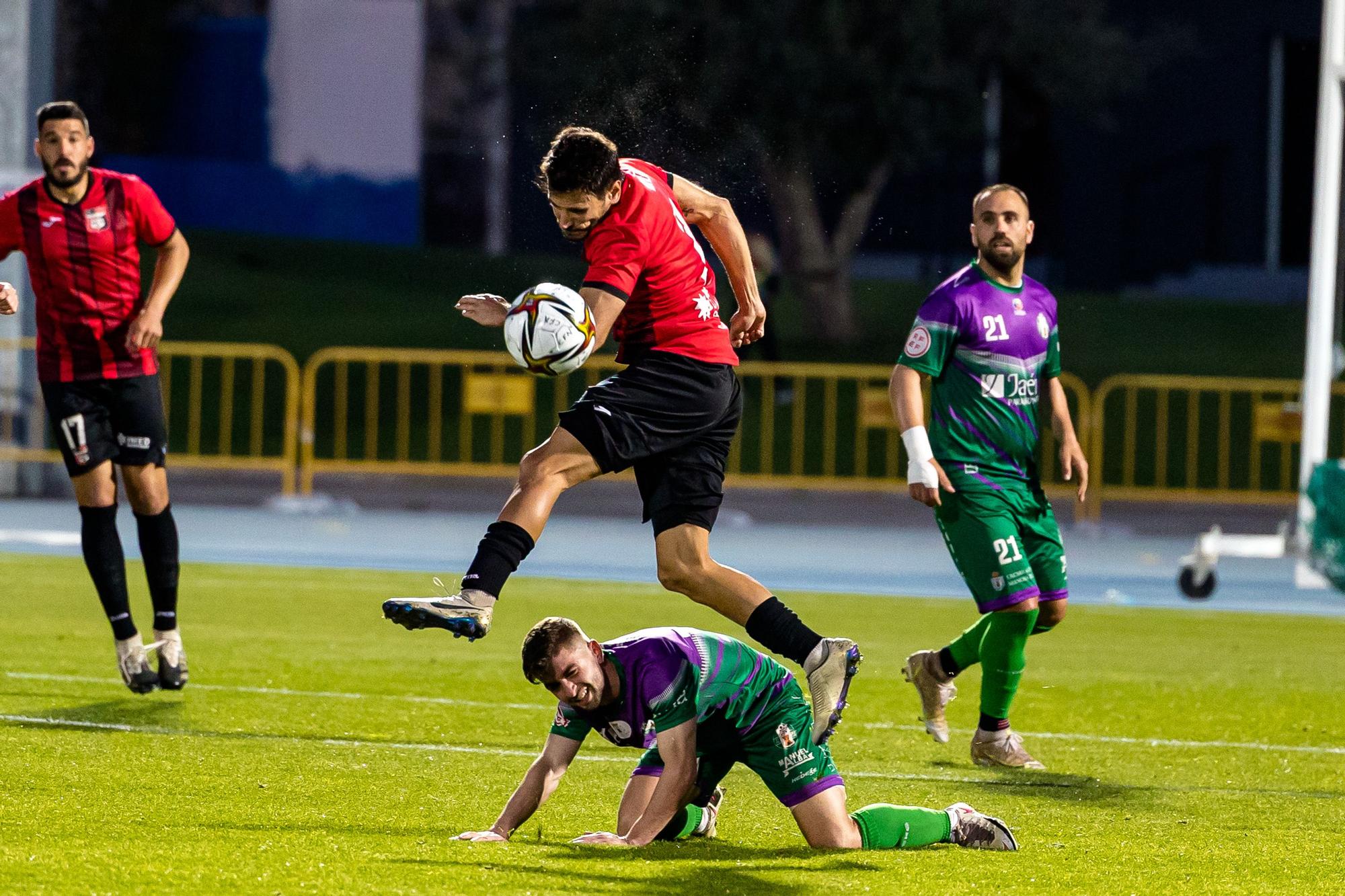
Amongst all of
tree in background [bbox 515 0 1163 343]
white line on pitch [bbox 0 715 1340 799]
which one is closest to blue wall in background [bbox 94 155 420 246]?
tree in background [bbox 515 0 1163 343]

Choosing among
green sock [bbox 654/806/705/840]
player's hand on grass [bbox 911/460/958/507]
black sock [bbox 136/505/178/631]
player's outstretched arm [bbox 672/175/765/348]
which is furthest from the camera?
black sock [bbox 136/505/178/631]

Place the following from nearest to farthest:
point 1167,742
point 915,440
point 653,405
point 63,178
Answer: point 653,405, point 915,440, point 63,178, point 1167,742

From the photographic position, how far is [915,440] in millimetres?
7109

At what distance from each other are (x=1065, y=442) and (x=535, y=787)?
9.80 ft

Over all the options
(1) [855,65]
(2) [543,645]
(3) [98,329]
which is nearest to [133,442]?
(3) [98,329]

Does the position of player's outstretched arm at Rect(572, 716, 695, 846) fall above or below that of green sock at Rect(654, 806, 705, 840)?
above

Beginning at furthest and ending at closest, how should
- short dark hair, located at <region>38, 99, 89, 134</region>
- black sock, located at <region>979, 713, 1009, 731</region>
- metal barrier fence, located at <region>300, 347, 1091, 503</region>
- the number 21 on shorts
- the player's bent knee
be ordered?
metal barrier fence, located at <region>300, 347, 1091, 503</region>, short dark hair, located at <region>38, 99, 89, 134</region>, the player's bent knee, black sock, located at <region>979, 713, 1009, 731</region>, the number 21 on shorts

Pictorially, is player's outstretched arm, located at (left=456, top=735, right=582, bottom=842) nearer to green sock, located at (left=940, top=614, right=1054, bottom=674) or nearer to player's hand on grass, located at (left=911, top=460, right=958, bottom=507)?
player's hand on grass, located at (left=911, top=460, right=958, bottom=507)

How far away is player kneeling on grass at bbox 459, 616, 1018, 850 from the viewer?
5328mm

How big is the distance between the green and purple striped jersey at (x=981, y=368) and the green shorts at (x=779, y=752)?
6.53 ft

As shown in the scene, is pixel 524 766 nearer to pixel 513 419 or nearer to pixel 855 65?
pixel 513 419

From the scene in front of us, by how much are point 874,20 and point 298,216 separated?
17344 mm

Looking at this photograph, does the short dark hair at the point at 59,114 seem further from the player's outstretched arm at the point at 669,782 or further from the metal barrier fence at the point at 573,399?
the metal barrier fence at the point at 573,399

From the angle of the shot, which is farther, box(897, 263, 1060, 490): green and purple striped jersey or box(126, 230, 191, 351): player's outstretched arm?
box(126, 230, 191, 351): player's outstretched arm
